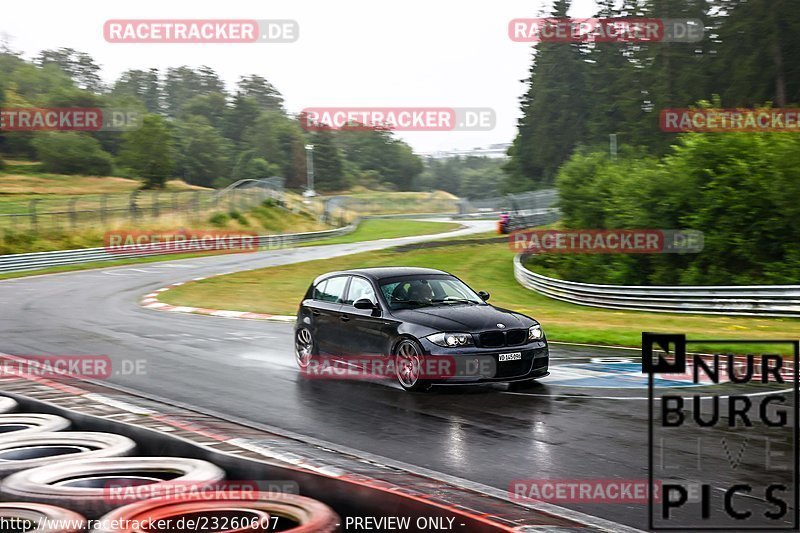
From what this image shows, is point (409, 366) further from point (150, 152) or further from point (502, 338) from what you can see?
point (150, 152)

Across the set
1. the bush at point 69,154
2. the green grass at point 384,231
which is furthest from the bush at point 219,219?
the bush at point 69,154

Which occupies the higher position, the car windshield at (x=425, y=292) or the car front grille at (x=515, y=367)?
the car windshield at (x=425, y=292)

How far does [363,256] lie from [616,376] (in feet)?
123

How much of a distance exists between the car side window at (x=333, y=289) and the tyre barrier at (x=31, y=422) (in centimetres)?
517

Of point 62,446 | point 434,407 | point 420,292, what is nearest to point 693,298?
point 420,292

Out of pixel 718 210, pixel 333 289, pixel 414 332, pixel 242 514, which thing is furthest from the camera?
pixel 718 210

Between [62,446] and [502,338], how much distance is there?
5402 mm

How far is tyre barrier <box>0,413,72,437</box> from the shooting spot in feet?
25.5

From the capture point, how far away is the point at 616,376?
12.1 m

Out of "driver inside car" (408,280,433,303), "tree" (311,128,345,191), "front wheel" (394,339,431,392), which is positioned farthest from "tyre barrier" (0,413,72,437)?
"tree" (311,128,345,191)

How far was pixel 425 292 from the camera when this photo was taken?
12195mm

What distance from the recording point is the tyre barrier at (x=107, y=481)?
5.19 meters

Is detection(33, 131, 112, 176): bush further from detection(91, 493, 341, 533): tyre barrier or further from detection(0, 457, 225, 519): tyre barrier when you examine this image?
detection(91, 493, 341, 533): tyre barrier

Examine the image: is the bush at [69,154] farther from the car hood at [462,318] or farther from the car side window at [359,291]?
the car hood at [462,318]
